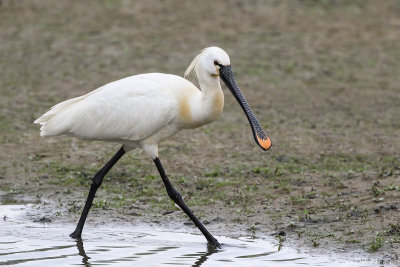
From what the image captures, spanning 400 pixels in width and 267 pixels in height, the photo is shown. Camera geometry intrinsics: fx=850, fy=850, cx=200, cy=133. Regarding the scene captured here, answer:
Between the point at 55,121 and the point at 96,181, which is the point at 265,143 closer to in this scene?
the point at 96,181

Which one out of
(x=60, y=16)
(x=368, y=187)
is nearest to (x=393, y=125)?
(x=368, y=187)

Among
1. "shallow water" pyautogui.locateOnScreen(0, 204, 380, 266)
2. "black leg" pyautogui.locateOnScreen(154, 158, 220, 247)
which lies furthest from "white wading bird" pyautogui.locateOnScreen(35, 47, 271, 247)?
"shallow water" pyautogui.locateOnScreen(0, 204, 380, 266)

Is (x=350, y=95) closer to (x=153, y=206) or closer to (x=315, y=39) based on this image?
(x=315, y=39)

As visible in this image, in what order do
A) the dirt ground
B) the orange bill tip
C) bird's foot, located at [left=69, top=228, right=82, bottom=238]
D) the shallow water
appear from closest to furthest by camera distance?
the shallow water, the orange bill tip, bird's foot, located at [left=69, top=228, right=82, bottom=238], the dirt ground

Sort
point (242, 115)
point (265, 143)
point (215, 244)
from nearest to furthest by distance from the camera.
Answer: point (215, 244) → point (265, 143) → point (242, 115)

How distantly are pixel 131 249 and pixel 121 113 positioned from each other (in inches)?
50.8

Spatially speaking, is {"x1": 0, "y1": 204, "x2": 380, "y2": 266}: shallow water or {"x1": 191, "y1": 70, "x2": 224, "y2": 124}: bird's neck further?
{"x1": 191, "y1": 70, "x2": 224, "y2": 124}: bird's neck

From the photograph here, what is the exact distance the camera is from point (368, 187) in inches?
368

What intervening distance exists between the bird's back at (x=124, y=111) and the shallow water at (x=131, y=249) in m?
1.00

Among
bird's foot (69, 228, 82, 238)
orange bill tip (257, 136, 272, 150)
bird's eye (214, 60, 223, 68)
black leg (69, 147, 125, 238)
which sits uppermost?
bird's eye (214, 60, 223, 68)

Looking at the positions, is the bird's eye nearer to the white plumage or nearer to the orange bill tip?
the white plumage

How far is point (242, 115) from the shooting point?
1284 cm

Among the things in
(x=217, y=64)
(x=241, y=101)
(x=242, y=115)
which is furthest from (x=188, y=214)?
(x=242, y=115)

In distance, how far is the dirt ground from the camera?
8984 mm
